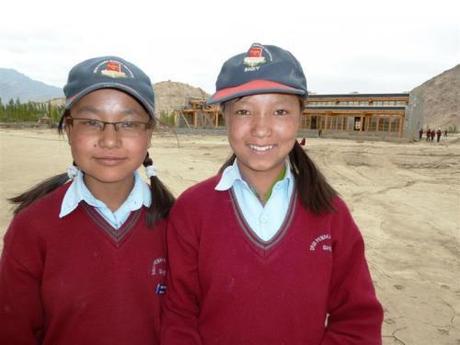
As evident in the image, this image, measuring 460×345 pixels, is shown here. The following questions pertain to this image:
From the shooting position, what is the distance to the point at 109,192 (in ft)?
5.68

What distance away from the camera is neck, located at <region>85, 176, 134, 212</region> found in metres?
1.73

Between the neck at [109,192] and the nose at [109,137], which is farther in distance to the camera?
the neck at [109,192]

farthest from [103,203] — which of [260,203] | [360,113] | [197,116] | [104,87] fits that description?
[197,116]

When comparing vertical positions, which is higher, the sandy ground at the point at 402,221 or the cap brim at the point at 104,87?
the cap brim at the point at 104,87

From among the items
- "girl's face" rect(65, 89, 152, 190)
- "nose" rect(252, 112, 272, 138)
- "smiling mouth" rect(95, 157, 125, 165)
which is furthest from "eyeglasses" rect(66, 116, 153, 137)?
"nose" rect(252, 112, 272, 138)

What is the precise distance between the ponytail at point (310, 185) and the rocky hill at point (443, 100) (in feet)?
240

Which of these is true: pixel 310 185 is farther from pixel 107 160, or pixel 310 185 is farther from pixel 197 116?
A: pixel 197 116

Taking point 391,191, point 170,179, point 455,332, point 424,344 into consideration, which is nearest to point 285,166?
point 424,344

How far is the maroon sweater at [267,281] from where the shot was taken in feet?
4.93

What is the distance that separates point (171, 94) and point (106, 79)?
80.0 metres

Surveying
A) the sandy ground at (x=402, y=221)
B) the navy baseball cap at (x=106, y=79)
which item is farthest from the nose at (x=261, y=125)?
the sandy ground at (x=402, y=221)

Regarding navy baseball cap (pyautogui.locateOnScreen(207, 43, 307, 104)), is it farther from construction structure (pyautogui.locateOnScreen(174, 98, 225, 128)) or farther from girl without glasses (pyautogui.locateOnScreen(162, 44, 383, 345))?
construction structure (pyautogui.locateOnScreen(174, 98, 225, 128))

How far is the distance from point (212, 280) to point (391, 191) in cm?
749

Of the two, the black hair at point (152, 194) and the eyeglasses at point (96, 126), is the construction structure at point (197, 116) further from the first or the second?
the eyeglasses at point (96, 126)
